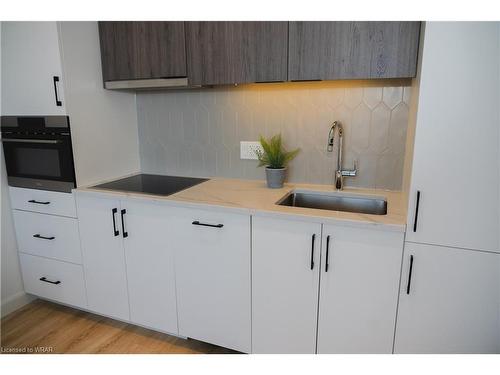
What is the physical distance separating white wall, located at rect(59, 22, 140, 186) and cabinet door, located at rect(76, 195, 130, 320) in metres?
0.23

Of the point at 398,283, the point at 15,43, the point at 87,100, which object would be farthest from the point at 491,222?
the point at 15,43

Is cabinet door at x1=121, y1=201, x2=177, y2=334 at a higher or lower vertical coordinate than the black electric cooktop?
lower

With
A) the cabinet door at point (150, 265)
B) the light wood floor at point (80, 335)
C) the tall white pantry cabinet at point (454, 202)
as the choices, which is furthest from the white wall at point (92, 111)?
the tall white pantry cabinet at point (454, 202)

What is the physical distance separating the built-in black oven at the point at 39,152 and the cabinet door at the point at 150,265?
0.48m

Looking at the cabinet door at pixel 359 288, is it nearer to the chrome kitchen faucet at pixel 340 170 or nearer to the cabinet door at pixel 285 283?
the cabinet door at pixel 285 283

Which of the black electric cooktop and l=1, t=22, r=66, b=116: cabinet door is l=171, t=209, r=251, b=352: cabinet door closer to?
the black electric cooktop

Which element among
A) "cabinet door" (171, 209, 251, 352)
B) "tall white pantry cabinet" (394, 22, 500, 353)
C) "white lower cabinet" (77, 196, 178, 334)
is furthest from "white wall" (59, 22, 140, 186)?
"tall white pantry cabinet" (394, 22, 500, 353)

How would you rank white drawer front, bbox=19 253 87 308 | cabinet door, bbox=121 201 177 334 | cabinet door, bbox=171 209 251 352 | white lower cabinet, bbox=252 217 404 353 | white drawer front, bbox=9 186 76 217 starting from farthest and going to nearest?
white drawer front, bbox=19 253 87 308 < white drawer front, bbox=9 186 76 217 < cabinet door, bbox=121 201 177 334 < cabinet door, bbox=171 209 251 352 < white lower cabinet, bbox=252 217 404 353

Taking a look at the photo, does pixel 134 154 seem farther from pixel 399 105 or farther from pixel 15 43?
pixel 399 105

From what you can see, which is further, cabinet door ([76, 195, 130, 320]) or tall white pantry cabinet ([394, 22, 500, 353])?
cabinet door ([76, 195, 130, 320])

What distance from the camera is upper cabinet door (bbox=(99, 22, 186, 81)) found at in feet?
5.94

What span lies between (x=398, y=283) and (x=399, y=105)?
3.12 feet

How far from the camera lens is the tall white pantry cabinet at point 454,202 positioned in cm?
111
